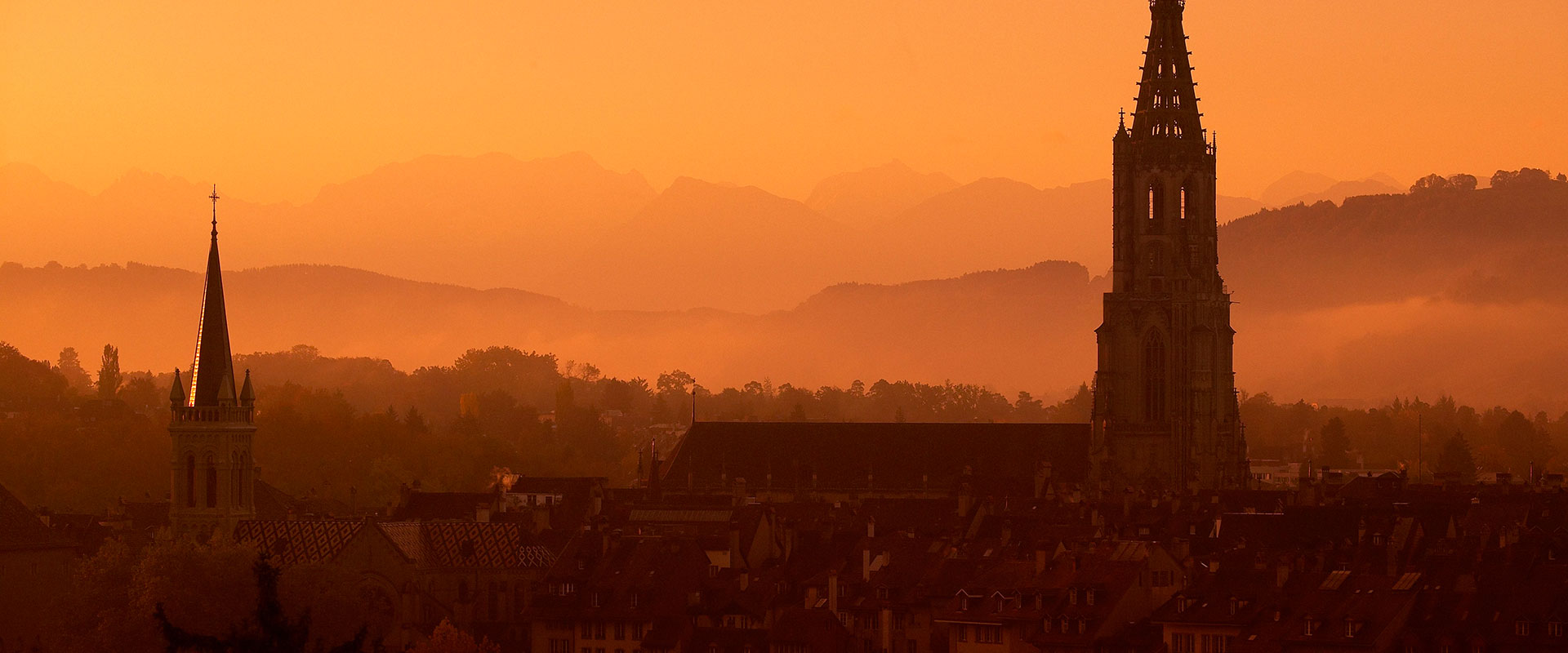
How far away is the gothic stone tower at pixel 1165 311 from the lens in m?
176

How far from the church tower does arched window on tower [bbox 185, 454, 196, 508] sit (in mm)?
36

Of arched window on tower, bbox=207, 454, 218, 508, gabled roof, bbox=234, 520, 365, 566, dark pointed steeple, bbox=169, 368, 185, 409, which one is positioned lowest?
gabled roof, bbox=234, 520, 365, 566

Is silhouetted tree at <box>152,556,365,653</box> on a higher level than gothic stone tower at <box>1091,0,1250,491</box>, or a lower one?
lower

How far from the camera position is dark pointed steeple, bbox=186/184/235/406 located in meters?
146

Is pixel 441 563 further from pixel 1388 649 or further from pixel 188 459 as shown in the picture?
pixel 1388 649

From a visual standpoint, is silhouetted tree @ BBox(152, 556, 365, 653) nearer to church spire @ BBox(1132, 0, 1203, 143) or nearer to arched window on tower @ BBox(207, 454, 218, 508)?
arched window on tower @ BBox(207, 454, 218, 508)

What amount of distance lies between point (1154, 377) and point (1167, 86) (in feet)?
53.0

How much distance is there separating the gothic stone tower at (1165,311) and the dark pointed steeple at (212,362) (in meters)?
50.4

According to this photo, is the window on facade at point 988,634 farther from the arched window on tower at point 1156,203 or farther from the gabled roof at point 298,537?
the arched window on tower at point 1156,203

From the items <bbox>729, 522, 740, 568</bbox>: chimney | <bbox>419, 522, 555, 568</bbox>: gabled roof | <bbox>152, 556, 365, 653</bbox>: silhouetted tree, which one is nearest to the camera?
<bbox>152, 556, 365, 653</bbox>: silhouetted tree

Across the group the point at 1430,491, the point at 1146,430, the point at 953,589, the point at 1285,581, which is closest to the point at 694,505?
the point at 1146,430

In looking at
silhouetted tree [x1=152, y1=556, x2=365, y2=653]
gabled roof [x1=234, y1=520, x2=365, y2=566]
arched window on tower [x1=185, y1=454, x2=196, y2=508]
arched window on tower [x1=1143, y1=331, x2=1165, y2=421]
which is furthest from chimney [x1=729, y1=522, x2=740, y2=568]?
silhouetted tree [x1=152, y1=556, x2=365, y2=653]

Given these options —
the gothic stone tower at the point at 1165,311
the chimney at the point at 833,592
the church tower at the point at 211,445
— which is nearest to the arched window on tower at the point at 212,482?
the church tower at the point at 211,445

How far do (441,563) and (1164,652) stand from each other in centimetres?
4185
